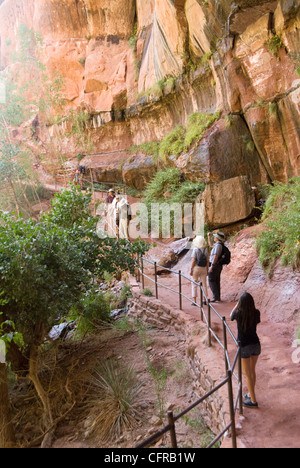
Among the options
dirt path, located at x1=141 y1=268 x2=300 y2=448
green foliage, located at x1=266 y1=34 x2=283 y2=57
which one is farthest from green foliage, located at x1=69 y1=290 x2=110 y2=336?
green foliage, located at x1=266 y1=34 x2=283 y2=57

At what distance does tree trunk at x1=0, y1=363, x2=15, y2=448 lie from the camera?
18.4 ft

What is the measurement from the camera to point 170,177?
560 inches

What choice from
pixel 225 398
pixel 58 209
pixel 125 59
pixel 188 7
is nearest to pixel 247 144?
pixel 188 7

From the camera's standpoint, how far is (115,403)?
5.93 m

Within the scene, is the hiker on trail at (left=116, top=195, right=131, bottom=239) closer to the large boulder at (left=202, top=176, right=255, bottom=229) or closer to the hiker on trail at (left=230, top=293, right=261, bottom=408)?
the large boulder at (left=202, top=176, right=255, bottom=229)

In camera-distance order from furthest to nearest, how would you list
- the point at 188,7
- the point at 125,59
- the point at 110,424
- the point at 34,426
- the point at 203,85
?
the point at 125,59 < the point at 203,85 < the point at 188,7 < the point at 34,426 < the point at 110,424

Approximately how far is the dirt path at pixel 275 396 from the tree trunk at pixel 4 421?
12.8ft

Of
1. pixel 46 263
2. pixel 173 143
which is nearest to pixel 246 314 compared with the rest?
pixel 46 263

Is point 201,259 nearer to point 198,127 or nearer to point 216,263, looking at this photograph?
point 216,263

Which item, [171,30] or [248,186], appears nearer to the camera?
[248,186]

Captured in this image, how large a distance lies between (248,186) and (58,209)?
655 cm

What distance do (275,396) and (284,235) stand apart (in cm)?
422

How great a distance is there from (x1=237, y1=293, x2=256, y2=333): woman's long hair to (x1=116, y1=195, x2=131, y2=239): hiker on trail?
24.8 ft
